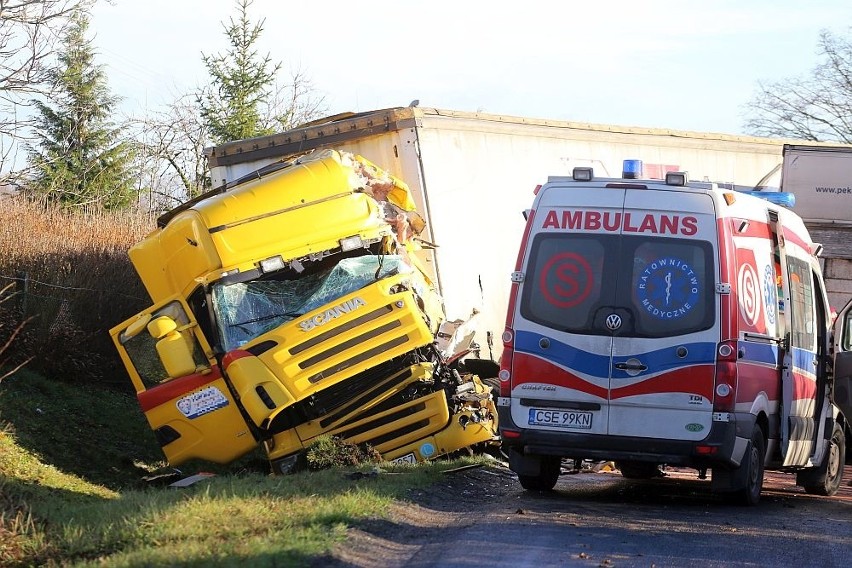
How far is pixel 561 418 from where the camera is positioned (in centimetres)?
979

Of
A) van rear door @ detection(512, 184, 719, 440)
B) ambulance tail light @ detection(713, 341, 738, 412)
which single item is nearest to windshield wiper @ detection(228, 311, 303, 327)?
van rear door @ detection(512, 184, 719, 440)

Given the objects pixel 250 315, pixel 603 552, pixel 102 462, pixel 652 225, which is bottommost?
pixel 102 462

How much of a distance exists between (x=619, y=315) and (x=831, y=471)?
13.5ft

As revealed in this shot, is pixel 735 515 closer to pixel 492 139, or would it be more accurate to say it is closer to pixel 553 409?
pixel 553 409

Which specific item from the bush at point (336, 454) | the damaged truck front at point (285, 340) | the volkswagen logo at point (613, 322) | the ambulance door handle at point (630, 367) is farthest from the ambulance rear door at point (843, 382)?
the bush at point (336, 454)

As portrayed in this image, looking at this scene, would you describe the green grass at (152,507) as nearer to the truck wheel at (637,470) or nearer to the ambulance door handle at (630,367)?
the truck wheel at (637,470)

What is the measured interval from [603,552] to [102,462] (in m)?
8.23

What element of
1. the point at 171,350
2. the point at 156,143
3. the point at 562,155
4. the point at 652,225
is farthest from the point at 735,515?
the point at 156,143

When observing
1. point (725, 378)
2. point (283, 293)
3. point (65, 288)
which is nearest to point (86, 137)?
point (65, 288)

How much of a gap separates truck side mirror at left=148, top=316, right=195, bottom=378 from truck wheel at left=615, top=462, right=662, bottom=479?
4.26 m

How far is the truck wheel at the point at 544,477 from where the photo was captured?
34.2 feet

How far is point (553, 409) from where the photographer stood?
9.81 m

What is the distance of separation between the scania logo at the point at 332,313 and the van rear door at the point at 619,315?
273 centimetres

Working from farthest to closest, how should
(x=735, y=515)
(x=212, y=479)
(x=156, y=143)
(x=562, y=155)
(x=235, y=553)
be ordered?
(x=156, y=143) < (x=562, y=155) < (x=212, y=479) < (x=735, y=515) < (x=235, y=553)
